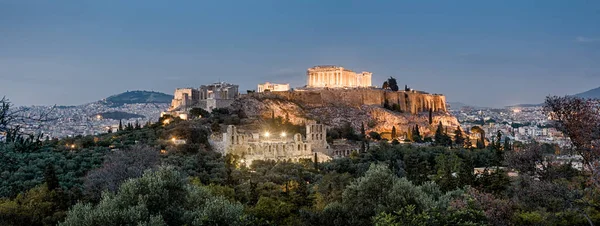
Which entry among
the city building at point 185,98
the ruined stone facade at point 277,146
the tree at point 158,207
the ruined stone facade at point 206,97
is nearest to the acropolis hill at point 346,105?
the ruined stone facade at point 206,97

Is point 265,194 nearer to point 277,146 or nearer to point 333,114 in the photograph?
point 277,146

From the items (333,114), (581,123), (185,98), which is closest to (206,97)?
(185,98)

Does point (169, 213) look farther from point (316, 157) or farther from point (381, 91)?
point (381, 91)

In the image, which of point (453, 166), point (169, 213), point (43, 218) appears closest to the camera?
point (169, 213)

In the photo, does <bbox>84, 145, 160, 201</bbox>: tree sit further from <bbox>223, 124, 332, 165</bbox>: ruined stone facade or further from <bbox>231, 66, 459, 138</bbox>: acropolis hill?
<bbox>231, 66, 459, 138</bbox>: acropolis hill

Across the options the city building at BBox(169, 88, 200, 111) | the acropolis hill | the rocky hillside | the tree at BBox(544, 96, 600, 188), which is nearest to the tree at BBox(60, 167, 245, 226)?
the tree at BBox(544, 96, 600, 188)

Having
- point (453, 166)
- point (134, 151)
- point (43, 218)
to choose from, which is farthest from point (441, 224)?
A: point (453, 166)
